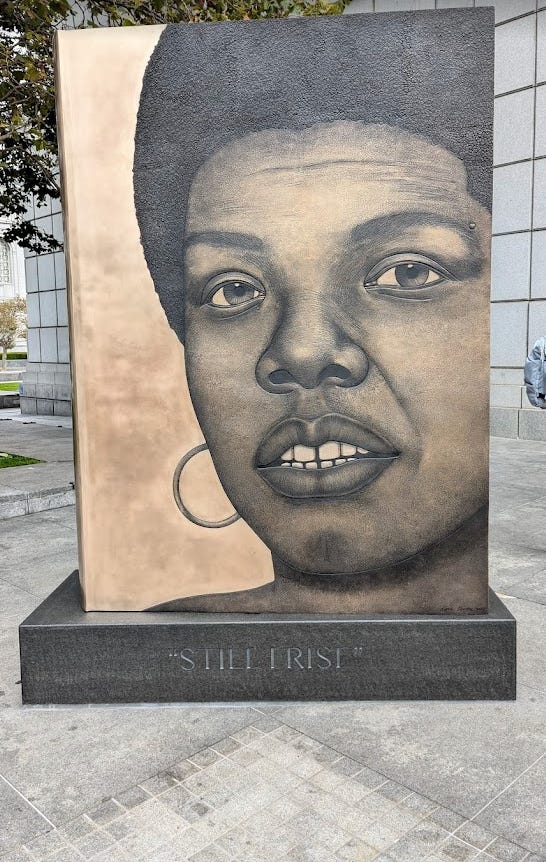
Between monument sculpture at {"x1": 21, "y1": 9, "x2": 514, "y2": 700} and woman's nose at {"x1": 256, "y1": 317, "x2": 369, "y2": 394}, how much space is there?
1 centimetres

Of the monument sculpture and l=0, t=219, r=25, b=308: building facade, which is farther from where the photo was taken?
l=0, t=219, r=25, b=308: building facade

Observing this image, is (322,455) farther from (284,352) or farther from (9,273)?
(9,273)

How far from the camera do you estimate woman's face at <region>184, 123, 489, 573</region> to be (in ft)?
12.7

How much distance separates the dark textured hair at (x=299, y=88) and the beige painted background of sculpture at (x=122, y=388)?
14 cm

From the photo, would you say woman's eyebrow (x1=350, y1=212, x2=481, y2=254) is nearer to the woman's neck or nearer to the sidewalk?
the woman's neck

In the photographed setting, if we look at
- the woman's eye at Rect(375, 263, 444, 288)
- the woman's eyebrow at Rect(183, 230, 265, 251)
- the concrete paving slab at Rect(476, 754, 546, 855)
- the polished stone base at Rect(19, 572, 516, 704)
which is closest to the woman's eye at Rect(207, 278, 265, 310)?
the woman's eyebrow at Rect(183, 230, 265, 251)

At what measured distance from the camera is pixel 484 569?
159 inches

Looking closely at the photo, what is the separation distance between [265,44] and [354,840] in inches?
149

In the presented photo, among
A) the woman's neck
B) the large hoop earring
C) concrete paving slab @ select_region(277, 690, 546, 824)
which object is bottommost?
concrete paving slab @ select_region(277, 690, 546, 824)

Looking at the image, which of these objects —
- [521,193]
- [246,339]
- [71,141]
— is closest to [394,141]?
[246,339]

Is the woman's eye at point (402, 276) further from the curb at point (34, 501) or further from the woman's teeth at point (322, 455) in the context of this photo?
the curb at point (34, 501)

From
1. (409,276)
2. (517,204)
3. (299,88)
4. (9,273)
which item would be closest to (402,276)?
(409,276)

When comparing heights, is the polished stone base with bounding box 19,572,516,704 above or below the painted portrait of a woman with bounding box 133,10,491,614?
below

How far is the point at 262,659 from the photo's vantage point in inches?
158
